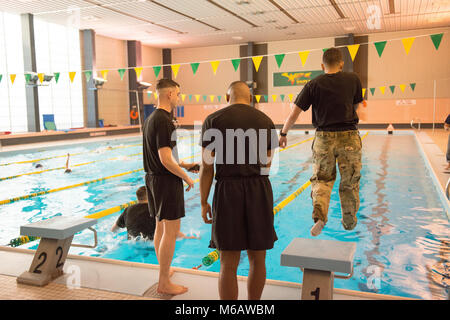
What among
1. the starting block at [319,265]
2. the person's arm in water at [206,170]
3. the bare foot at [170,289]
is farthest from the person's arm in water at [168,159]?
the starting block at [319,265]

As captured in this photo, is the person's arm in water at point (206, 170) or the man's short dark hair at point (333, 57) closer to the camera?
the person's arm in water at point (206, 170)

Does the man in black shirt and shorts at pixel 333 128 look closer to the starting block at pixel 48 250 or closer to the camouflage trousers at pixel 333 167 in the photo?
the camouflage trousers at pixel 333 167

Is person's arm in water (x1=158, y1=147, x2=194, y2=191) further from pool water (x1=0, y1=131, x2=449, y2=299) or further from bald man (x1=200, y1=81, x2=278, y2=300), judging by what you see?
pool water (x1=0, y1=131, x2=449, y2=299)

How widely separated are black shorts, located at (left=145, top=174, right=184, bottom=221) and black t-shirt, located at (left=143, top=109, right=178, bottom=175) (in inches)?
2.2

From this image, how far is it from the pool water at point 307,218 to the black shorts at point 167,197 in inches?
59.6

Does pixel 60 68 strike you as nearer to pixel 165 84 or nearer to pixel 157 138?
pixel 165 84

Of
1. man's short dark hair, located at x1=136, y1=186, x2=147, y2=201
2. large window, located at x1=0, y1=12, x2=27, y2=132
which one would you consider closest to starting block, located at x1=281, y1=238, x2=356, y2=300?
man's short dark hair, located at x1=136, y1=186, x2=147, y2=201

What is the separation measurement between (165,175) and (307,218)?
11.6 feet

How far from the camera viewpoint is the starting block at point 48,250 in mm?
2831

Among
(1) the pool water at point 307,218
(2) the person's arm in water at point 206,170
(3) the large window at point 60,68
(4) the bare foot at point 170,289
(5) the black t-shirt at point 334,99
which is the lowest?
(1) the pool water at point 307,218

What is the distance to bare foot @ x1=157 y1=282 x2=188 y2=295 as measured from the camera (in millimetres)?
2658
